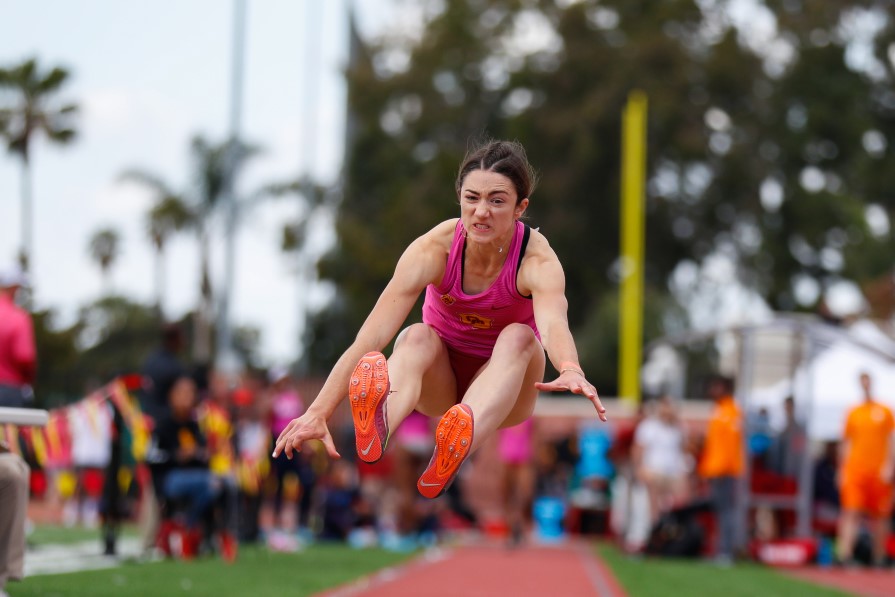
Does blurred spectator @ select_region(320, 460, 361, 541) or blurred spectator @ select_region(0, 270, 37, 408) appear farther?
blurred spectator @ select_region(320, 460, 361, 541)

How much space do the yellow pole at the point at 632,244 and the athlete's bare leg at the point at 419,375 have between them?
74.1ft

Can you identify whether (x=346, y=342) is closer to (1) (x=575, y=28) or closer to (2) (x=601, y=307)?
(2) (x=601, y=307)

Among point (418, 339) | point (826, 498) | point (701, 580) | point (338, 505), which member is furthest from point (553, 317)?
point (826, 498)

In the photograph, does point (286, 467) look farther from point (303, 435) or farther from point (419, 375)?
point (303, 435)

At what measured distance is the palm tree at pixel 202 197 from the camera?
3997 centimetres

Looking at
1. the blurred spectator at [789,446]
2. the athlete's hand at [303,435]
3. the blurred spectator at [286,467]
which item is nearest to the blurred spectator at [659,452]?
the blurred spectator at [789,446]

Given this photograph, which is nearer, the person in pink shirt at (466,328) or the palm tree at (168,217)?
the person in pink shirt at (466,328)

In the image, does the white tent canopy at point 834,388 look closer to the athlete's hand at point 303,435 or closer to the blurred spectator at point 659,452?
the blurred spectator at point 659,452

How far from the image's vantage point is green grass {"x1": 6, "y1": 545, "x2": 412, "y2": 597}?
943 cm

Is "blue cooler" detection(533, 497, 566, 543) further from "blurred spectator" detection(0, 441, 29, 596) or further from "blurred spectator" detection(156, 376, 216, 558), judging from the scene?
"blurred spectator" detection(0, 441, 29, 596)

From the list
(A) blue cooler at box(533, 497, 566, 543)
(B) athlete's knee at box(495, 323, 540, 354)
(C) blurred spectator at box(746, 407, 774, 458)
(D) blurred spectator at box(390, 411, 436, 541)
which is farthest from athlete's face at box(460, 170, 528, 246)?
(A) blue cooler at box(533, 497, 566, 543)

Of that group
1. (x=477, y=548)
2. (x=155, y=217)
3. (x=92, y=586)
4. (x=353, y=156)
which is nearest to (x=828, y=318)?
(x=477, y=548)

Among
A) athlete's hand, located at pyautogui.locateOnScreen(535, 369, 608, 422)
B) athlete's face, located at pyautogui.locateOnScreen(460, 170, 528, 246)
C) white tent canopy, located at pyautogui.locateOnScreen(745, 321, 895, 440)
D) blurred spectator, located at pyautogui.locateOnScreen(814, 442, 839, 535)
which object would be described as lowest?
blurred spectator, located at pyautogui.locateOnScreen(814, 442, 839, 535)

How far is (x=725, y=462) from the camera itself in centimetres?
1689
